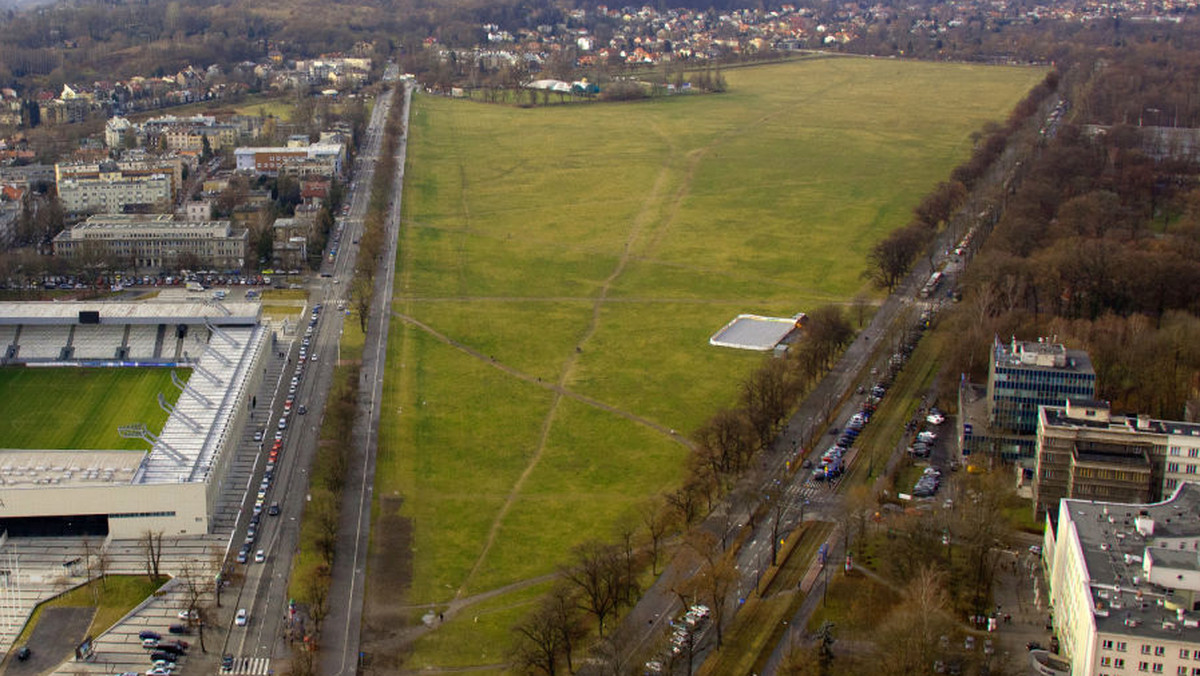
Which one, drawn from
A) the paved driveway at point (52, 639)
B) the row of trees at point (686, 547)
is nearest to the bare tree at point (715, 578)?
the row of trees at point (686, 547)

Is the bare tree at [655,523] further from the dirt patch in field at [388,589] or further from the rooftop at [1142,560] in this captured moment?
the rooftop at [1142,560]

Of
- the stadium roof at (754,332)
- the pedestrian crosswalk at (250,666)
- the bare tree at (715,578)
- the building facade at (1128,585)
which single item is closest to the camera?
the building facade at (1128,585)

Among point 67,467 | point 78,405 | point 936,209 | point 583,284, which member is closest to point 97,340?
point 78,405

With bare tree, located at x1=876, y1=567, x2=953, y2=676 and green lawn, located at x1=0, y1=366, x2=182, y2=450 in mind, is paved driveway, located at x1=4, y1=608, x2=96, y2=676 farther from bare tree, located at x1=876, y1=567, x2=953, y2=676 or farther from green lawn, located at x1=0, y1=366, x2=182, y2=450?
bare tree, located at x1=876, y1=567, x2=953, y2=676

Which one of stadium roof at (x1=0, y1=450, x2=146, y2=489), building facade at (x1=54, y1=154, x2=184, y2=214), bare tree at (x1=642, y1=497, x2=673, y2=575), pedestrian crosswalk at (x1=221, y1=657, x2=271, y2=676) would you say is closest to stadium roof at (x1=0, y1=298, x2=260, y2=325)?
stadium roof at (x1=0, y1=450, x2=146, y2=489)

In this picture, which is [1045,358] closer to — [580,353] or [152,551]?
[580,353]

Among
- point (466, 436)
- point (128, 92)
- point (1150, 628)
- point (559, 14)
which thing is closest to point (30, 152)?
point (128, 92)
